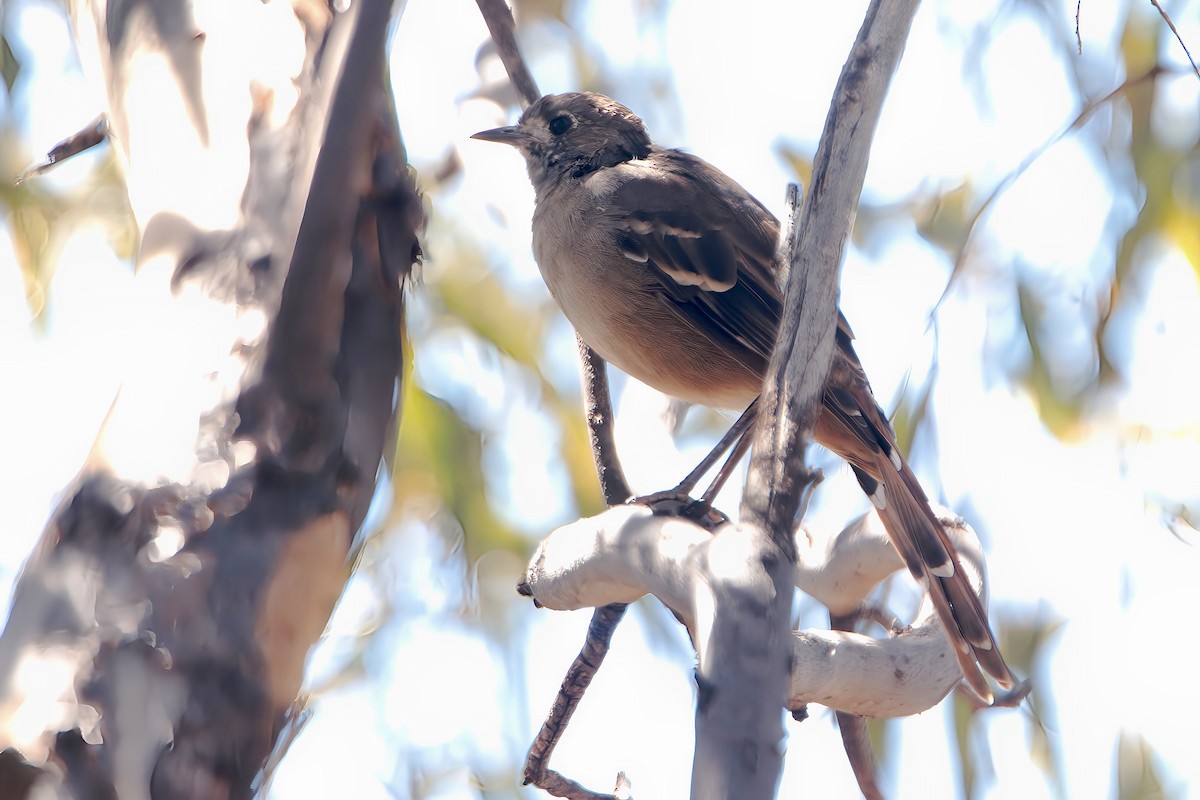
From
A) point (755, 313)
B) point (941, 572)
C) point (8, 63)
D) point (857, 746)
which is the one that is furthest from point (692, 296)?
point (8, 63)

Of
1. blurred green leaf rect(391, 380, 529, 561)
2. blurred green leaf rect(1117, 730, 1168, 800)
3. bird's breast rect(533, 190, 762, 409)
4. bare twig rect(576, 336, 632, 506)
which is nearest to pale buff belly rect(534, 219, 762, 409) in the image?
bird's breast rect(533, 190, 762, 409)

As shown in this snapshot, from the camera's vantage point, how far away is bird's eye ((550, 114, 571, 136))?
302 centimetres

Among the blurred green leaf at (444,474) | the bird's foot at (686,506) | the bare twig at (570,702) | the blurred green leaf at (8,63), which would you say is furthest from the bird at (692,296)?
the blurred green leaf at (8,63)

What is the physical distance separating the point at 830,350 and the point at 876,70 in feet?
1.17

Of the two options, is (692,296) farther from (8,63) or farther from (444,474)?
(8,63)

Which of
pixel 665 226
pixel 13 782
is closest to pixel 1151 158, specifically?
pixel 665 226

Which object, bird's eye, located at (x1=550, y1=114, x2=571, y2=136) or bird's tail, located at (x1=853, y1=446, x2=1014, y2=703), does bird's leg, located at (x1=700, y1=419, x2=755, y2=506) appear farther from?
bird's eye, located at (x1=550, y1=114, x2=571, y2=136)

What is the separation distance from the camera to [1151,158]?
3281mm

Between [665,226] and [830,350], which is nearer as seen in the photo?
[830,350]

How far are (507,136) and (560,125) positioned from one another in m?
0.14

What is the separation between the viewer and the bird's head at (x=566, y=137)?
9.84 ft

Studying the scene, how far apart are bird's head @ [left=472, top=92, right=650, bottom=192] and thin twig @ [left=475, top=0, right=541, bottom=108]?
23cm

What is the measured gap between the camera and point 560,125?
3029 mm

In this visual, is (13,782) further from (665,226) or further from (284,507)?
(665,226)
